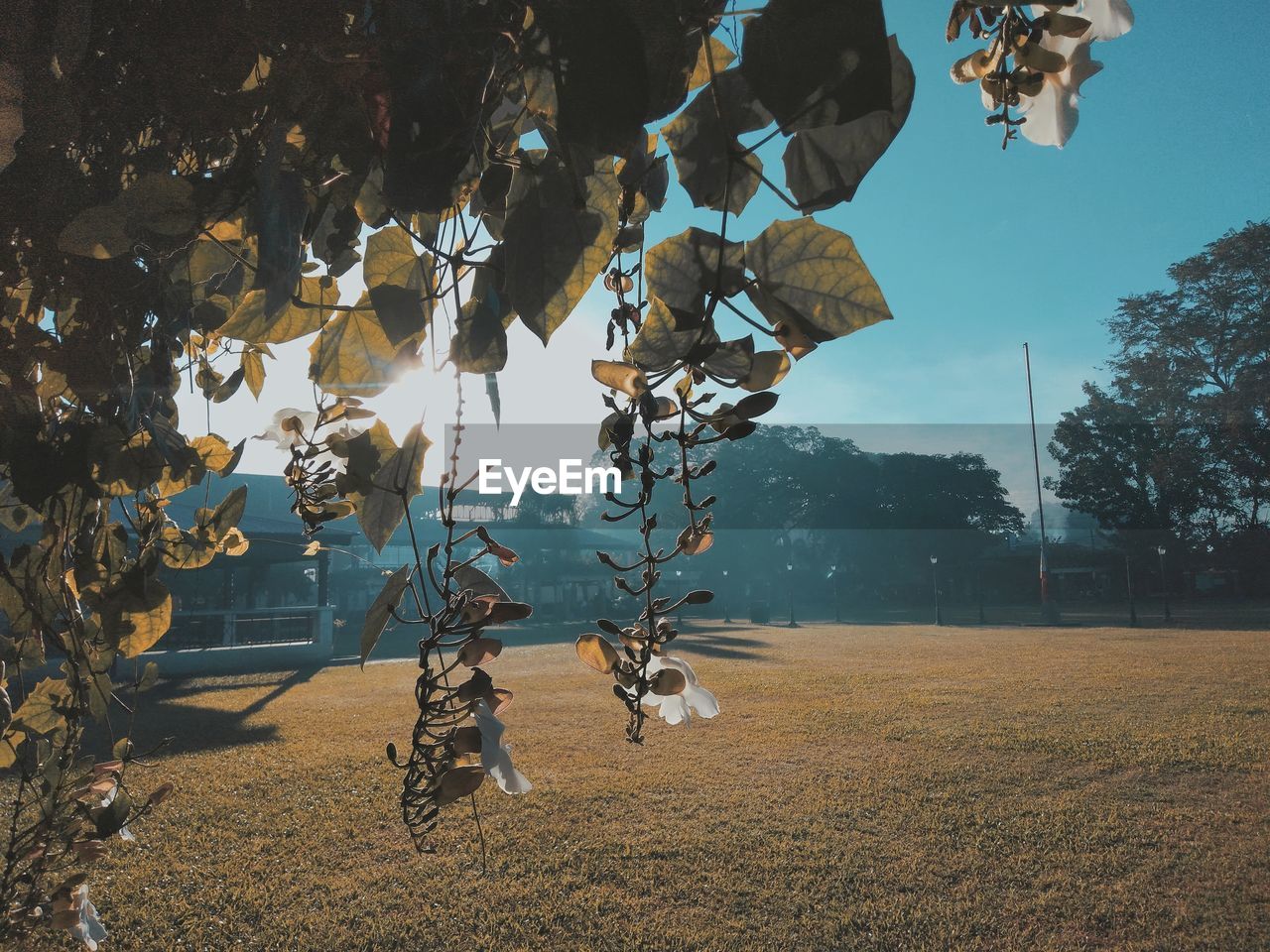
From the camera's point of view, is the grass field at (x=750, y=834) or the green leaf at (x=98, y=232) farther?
the grass field at (x=750, y=834)

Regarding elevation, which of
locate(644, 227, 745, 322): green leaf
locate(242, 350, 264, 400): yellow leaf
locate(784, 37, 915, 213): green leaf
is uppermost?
locate(242, 350, 264, 400): yellow leaf

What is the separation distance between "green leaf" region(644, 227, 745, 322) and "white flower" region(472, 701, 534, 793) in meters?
0.19

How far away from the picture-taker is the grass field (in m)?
2.99

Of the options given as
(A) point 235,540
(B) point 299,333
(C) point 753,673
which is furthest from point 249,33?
(C) point 753,673

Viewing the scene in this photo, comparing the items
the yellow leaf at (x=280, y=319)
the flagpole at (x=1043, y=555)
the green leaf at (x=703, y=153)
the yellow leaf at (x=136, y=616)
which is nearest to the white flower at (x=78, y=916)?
the yellow leaf at (x=136, y=616)

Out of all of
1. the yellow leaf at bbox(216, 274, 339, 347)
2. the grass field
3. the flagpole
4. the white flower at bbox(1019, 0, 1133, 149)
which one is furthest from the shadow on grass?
the flagpole

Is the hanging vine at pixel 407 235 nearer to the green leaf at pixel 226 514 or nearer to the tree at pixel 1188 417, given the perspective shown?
the green leaf at pixel 226 514

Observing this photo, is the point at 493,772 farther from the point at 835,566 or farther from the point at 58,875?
the point at 835,566

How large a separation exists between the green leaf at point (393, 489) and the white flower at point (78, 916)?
56cm

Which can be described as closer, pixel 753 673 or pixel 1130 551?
pixel 753 673

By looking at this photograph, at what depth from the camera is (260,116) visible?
0.40 metres

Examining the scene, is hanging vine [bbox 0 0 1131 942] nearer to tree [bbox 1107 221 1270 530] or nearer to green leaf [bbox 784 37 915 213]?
green leaf [bbox 784 37 915 213]

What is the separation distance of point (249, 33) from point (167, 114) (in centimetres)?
9

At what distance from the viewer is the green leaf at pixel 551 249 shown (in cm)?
29
